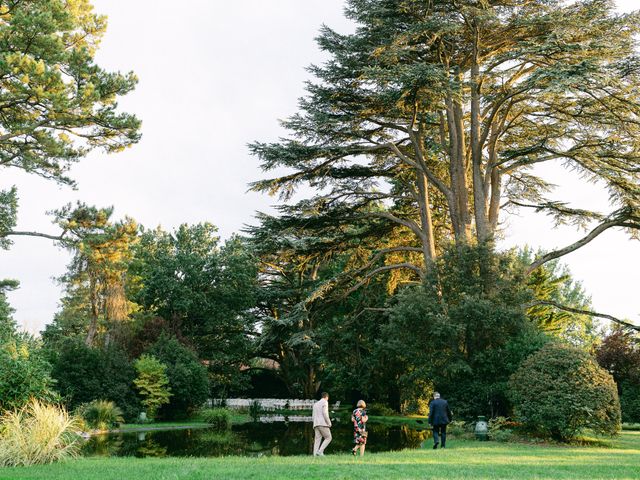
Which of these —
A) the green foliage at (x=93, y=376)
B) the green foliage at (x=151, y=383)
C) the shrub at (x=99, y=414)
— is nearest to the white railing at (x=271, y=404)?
the green foliage at (x=151, y=383)

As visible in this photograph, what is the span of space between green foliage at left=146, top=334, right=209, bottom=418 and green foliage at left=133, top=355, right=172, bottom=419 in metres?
0.99

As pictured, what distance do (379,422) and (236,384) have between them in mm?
11890

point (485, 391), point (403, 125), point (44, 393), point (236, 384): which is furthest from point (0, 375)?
point (236, 384)

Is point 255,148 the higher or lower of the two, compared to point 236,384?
higher

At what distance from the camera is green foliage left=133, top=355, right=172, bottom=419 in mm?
26344

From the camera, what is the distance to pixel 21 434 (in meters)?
10.7

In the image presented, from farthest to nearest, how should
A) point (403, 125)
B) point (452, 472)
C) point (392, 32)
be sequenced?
point (403, 125) < point (392, 32) < point (452, 472)

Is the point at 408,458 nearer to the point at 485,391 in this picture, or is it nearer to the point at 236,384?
the point at 485,391

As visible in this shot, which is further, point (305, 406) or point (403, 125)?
point (305, 406)

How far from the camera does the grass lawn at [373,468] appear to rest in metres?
8.43

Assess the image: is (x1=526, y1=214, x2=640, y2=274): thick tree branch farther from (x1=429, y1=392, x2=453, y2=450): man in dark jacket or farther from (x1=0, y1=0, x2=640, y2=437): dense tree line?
(x1=429, y1=392, x2=453, y2=450): man in dark jacket

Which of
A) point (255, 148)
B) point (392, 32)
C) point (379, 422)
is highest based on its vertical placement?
point (392, 32)

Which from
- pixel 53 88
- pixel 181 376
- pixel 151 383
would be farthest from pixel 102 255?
pixel 181 376

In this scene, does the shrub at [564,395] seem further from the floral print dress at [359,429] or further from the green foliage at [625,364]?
the green foliage at [625,364]
